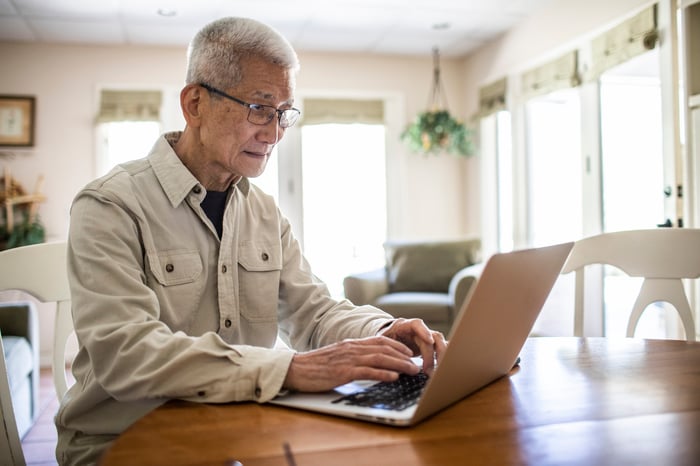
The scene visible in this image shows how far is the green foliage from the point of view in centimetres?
515

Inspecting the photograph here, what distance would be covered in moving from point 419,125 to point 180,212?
13.6 ft

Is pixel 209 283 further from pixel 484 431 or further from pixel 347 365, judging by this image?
pixel 484 431

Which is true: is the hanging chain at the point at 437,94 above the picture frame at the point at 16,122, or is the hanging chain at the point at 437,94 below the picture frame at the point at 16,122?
above

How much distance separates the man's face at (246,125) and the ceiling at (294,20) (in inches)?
122

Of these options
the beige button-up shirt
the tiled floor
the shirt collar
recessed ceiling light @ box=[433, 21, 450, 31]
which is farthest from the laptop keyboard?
recessed ceiling light @ box=[433, 21, 450, 31]

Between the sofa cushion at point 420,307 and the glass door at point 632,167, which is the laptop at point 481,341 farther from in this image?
the sofa cushion at point 420,307

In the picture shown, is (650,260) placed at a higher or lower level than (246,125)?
lower

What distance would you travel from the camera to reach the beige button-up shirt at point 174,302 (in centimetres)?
89

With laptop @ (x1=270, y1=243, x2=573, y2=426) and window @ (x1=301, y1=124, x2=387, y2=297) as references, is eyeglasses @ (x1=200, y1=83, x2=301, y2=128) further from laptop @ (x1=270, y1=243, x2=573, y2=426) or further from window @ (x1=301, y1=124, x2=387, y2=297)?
window @ (x1=301, y1=124, x2=387, y2=297)

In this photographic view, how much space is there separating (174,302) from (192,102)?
16.9 inches

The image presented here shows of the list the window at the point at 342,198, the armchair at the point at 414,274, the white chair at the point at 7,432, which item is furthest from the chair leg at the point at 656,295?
the window at the point at 342,198

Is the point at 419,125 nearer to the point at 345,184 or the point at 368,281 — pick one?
the point at 345,184

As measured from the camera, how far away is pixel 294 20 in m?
4.55

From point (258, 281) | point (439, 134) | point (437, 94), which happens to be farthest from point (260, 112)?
point (437, 94)
